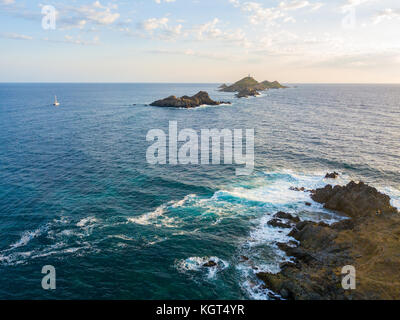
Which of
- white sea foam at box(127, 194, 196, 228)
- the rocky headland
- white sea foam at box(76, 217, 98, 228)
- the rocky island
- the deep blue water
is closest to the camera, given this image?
the rocky headland

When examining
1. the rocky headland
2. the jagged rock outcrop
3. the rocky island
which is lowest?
the rocky headland

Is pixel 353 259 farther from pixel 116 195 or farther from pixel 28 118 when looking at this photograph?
pixel 28 118

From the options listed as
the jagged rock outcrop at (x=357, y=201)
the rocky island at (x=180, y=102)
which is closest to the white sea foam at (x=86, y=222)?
the jagged rock outcrop at (x=357, y=201)

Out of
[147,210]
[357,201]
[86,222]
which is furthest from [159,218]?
[357,201]

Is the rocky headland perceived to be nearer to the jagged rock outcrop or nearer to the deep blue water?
the jagged rock outcrop

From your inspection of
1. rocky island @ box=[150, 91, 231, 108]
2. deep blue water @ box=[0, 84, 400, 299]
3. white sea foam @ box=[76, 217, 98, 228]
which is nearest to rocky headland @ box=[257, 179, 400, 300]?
deep blue water @ box=[0, 84, 400, 299]
